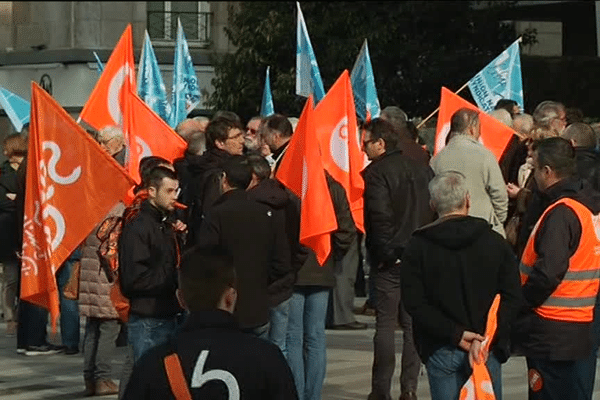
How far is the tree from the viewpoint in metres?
29.1

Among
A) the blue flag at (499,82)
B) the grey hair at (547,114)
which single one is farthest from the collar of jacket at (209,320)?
the blue flag at (499,82)

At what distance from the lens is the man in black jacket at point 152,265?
1046cm

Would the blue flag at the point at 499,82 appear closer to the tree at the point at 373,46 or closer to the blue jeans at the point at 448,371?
the tree at the point at 373,46

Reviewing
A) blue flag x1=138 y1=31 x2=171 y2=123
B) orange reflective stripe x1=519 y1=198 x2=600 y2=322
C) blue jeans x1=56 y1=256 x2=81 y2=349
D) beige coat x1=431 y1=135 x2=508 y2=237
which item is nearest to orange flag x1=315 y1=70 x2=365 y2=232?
beige coat x1=431 y1=135 x2=508 y2=237

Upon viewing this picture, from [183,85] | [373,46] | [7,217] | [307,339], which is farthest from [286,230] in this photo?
[373,46]

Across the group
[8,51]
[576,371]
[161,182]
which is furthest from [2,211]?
[8,51]

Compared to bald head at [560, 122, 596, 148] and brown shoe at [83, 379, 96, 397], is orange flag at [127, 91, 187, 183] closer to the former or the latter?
brown shoe at [83, 379, 96, 397]

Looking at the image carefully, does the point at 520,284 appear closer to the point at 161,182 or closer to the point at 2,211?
the point at 161,182

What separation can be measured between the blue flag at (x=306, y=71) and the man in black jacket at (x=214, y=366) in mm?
12614

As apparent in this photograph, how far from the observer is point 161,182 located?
1061 centimetres

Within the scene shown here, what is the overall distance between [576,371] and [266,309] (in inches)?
80.8

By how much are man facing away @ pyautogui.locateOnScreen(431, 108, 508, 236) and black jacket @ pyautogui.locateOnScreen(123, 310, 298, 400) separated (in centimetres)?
653

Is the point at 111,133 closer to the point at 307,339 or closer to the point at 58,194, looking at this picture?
the point at 58,194

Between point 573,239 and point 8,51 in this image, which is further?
point 8,51
